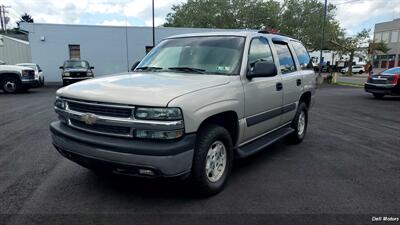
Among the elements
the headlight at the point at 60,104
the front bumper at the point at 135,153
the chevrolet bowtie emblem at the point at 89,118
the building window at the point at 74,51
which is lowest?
the front bumper at the point at 135,153

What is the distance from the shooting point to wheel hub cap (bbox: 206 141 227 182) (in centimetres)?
361

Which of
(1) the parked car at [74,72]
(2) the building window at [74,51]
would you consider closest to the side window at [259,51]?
(1) the parked car at [74,72]

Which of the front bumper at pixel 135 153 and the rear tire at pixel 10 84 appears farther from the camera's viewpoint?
the rear tire at pixel 10 84

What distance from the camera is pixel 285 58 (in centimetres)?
533

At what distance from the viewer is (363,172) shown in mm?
4559

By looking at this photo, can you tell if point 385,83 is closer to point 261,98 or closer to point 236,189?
point 261,98

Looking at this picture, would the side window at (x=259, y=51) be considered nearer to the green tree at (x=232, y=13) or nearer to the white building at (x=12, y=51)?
the white building at (x=12, y=51)

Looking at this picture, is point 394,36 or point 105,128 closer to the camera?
point 105,128

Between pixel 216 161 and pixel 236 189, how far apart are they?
0.47 m

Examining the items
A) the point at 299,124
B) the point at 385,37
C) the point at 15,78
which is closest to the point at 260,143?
the point at 299,124

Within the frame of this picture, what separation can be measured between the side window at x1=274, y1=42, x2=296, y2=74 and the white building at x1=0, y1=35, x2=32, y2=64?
102 ft

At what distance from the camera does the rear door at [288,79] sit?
5.09 meters

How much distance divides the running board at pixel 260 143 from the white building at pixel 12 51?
31.3 m

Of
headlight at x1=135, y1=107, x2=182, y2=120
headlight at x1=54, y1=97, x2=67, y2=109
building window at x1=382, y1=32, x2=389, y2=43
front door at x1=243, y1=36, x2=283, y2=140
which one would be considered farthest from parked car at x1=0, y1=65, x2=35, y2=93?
building window at x1=382, y1=32, x2=389, y2=43
